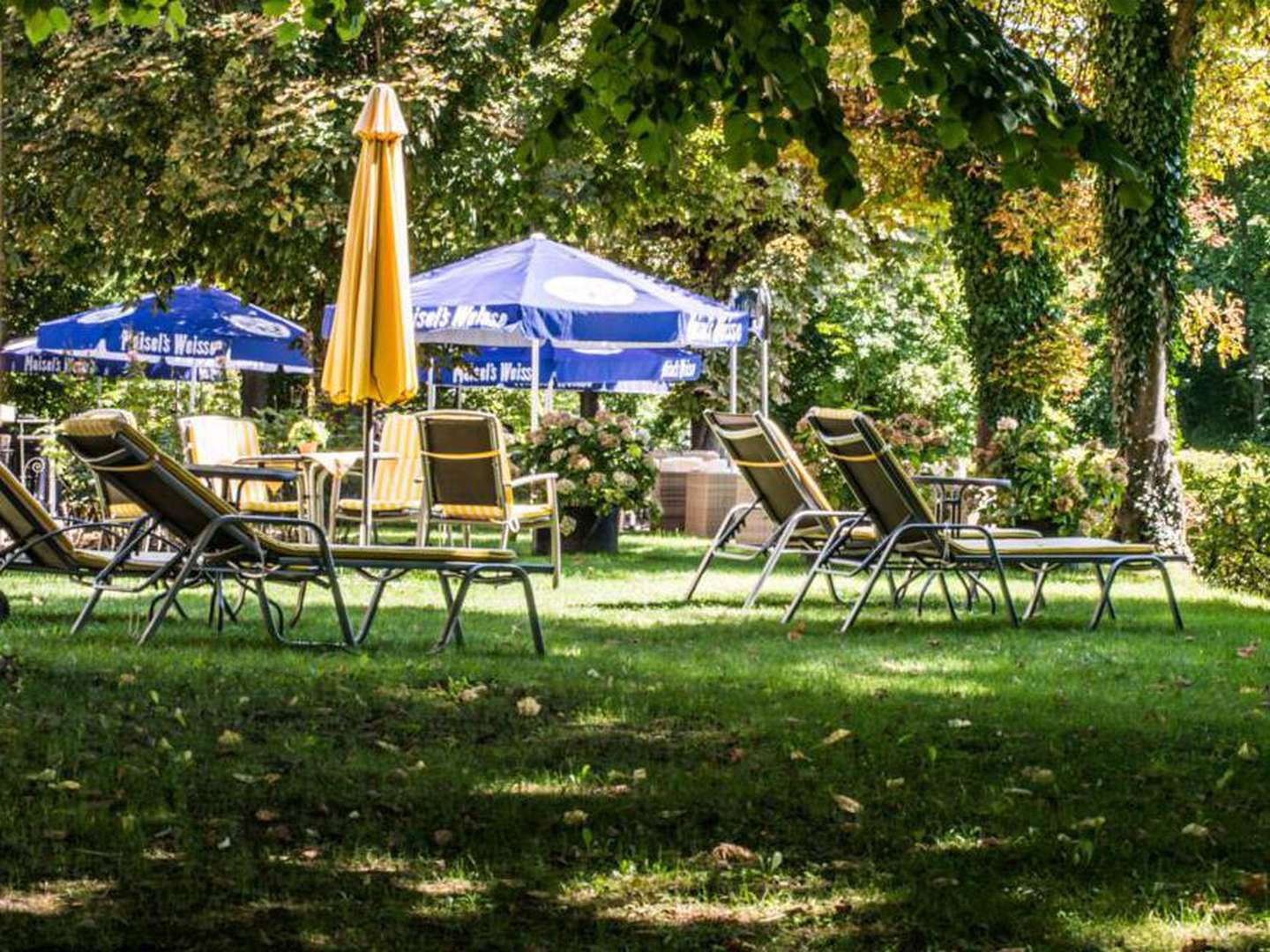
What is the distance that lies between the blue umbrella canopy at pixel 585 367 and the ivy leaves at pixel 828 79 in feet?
53.9

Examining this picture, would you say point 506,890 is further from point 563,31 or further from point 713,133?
point 713,133

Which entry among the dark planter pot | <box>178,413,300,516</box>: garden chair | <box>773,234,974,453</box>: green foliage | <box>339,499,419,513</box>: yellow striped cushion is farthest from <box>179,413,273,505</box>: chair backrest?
<box>773,234,974,453</box>: green foliage

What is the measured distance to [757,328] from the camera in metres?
16.4

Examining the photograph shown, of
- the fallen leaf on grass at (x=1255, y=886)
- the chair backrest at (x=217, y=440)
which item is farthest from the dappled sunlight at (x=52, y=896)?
the chair backrest at (x=217, y=440)

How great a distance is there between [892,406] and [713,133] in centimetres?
1150

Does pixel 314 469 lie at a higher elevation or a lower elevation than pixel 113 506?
higher

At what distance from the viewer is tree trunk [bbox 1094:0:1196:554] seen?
1370 centimetres

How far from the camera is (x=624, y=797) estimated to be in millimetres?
4559

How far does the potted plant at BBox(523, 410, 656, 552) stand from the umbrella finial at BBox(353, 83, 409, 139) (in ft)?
13.5

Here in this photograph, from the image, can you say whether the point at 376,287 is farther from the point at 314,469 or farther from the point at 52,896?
the point at 52,896

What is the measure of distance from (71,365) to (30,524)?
50.1ft

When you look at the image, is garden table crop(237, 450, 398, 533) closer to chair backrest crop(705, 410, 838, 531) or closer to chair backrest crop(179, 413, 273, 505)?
chair backrest crop(179, 413, 273, 505)

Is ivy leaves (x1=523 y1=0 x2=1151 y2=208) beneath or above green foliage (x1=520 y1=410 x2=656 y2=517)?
above

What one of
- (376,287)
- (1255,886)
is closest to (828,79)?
(1255,886)
